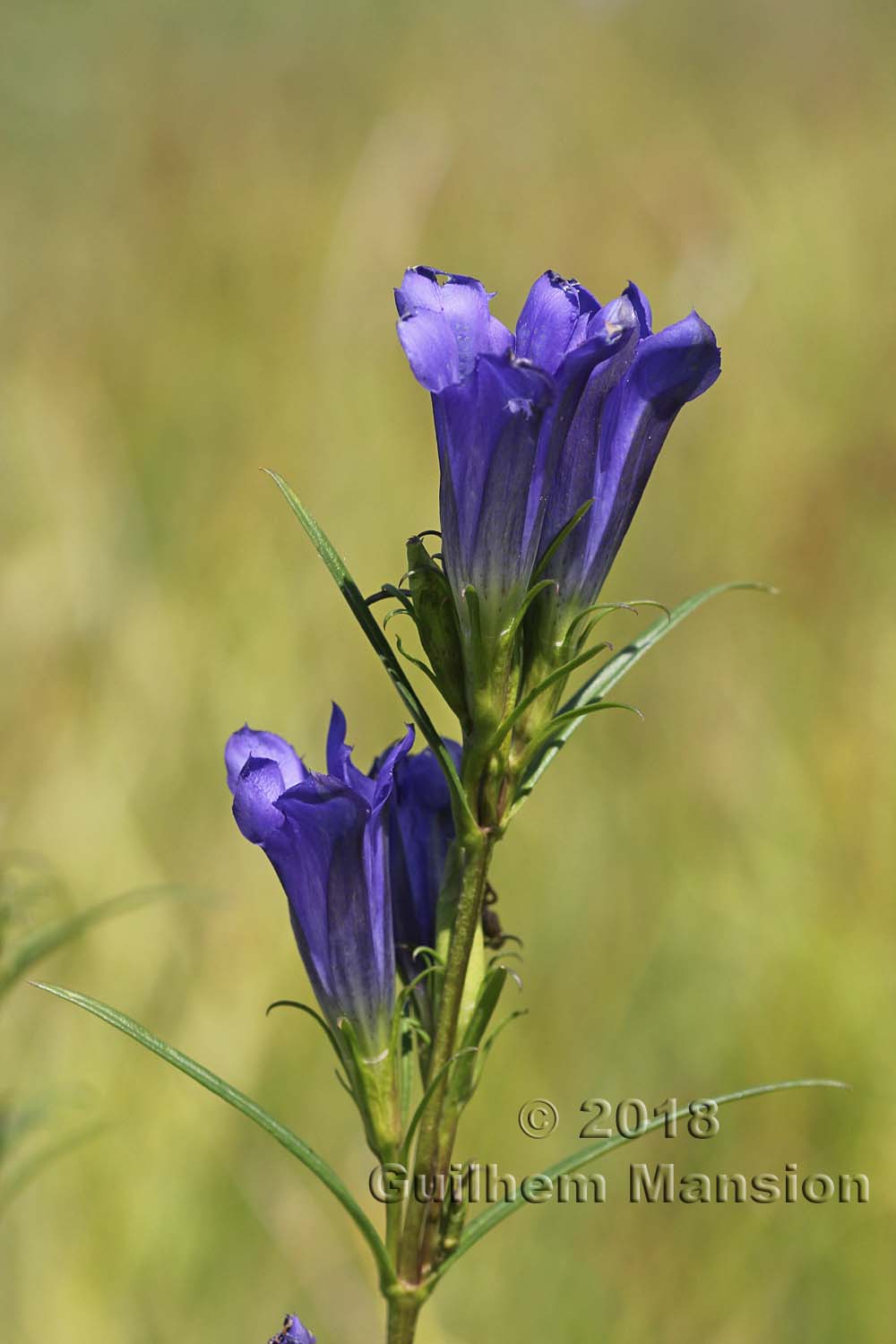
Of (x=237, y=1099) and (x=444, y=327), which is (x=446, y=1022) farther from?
(x=444, y=327)

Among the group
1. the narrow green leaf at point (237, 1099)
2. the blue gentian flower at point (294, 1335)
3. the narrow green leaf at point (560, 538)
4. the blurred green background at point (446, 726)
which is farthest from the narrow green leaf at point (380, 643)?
the blurred green background at point (446, 726)

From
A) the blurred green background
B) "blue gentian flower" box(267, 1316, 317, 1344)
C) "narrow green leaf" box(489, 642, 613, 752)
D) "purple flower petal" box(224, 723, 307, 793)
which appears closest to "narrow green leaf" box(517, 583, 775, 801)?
"narrow green leaf" box(489, 642, 613, 752)

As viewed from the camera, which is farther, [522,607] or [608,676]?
[608,676]

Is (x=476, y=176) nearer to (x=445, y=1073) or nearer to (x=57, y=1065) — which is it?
(x=57, y=1065)

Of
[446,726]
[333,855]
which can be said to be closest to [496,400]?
[333,855]

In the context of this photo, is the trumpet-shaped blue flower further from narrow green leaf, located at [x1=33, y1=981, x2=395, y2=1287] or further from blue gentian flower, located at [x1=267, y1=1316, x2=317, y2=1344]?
blue gentian flower, located at [x1=267, y1=1316, x2=317, y2=1344]
